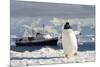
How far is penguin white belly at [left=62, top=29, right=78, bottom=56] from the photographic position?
2625 millimetres

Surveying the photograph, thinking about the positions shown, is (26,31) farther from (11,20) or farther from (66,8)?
(66,8)

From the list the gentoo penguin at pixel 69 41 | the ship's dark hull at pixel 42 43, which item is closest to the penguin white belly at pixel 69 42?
the gentoo penguin at pixel 69 41

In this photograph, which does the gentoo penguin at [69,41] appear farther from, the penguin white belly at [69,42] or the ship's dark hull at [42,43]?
the ship's dark hull at [42,43]

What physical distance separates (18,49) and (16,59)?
10 centimetres

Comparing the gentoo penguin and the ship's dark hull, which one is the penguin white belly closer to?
the gentoo penguin

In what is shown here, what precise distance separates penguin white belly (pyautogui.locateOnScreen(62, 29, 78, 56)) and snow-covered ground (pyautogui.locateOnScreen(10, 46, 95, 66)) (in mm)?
59

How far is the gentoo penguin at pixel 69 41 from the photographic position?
2625mm

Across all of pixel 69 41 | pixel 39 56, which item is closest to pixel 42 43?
pixel 39 56

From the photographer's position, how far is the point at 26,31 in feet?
8.00

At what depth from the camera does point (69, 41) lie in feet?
8.71

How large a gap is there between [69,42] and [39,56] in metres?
0.39

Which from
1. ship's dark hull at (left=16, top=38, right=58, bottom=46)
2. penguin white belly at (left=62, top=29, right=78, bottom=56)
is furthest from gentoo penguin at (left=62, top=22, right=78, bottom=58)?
ship's dark hull at (left=16, top=38, right=58, bottom=46)
